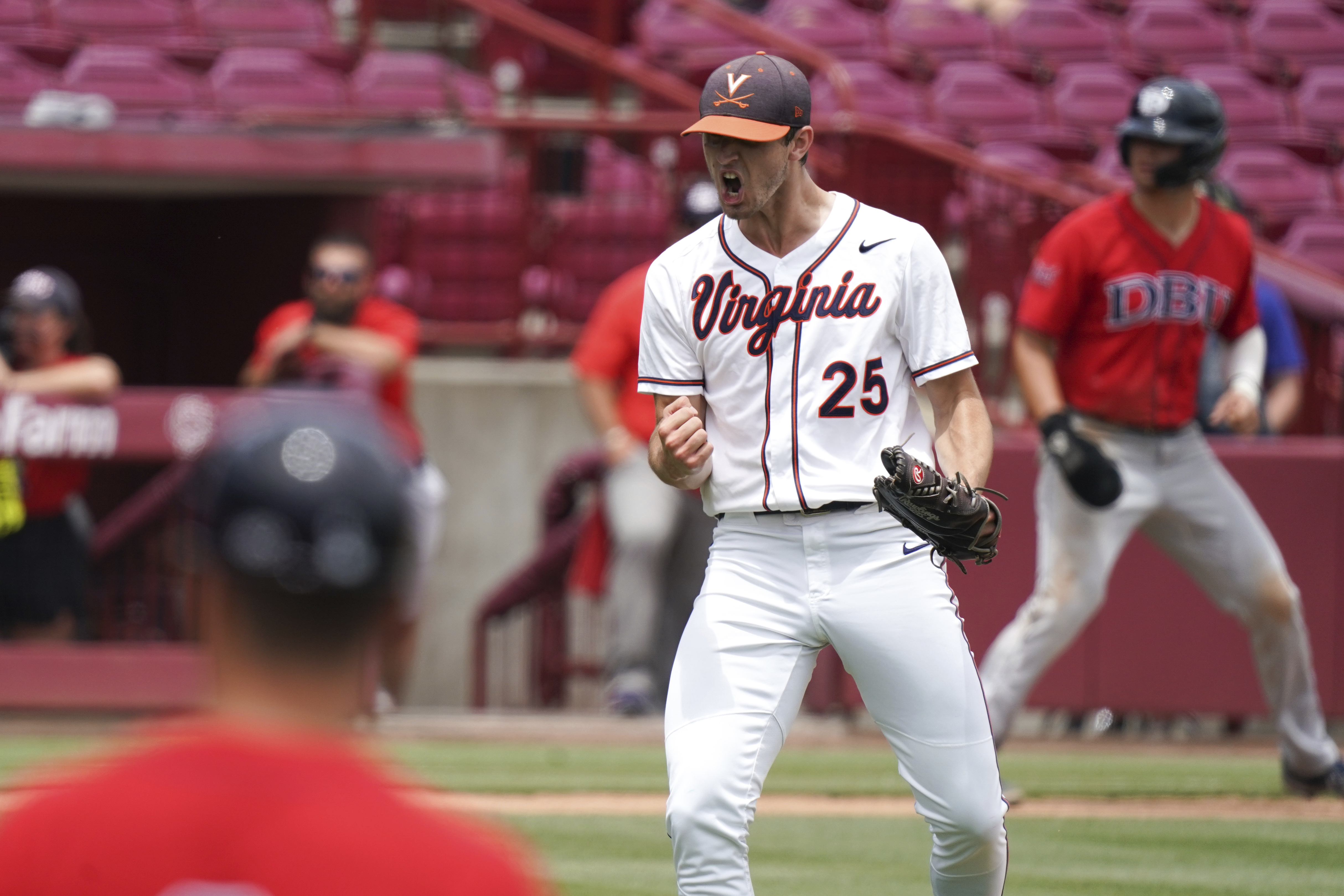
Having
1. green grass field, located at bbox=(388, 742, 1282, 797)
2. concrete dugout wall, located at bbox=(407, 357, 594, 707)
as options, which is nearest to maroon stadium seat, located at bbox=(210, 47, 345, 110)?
concrete dugout wall, located at bbox=(407, 357, 594, 707)

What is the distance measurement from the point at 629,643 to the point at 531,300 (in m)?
2.92

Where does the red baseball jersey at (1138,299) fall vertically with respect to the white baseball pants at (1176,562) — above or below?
above

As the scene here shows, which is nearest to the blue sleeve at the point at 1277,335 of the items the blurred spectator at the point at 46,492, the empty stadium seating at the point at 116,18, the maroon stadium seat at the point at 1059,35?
the blurred spectator at the point at 46,492

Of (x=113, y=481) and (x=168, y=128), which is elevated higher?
(x=168, y=128)

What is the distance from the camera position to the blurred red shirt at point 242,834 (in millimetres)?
1480

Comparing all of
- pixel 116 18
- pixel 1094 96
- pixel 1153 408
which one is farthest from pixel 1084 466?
pixel 116 18

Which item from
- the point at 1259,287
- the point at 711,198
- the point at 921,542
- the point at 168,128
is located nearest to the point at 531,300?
the point at 168,128

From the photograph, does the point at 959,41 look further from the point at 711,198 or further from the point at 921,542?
the point at 921,542

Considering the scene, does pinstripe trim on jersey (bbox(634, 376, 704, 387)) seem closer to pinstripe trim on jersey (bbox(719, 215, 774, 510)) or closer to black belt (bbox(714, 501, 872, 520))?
pinstripe trim on jersey (bbox(719, 215, 774, 510))

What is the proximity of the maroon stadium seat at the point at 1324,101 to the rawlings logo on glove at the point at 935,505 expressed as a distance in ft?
41.1

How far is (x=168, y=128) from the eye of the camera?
10172mm

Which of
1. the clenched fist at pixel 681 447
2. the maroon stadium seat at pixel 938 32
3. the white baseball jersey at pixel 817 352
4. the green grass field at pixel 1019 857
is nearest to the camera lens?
the clenched fist at pixel 681 447

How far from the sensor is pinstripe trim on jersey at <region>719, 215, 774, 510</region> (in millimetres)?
3971

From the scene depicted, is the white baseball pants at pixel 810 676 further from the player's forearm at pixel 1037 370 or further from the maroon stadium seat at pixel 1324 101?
the maroon stadium seat at pixel 1324 101
